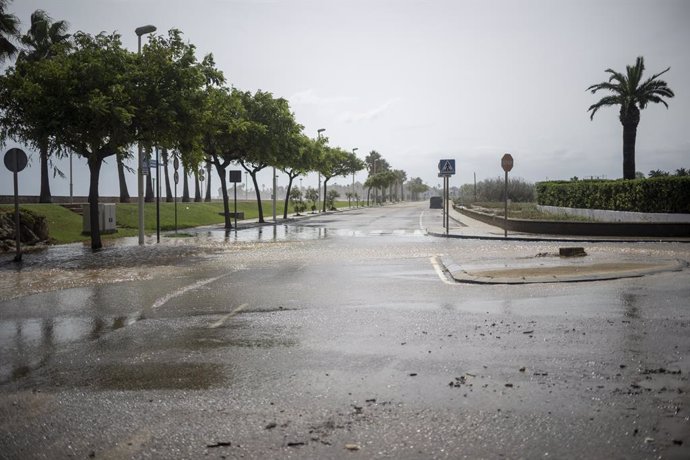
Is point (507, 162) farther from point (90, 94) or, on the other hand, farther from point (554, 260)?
point (90, 94)

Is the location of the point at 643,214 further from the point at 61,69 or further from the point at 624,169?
the point at 61,69

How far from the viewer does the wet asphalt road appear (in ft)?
13.2

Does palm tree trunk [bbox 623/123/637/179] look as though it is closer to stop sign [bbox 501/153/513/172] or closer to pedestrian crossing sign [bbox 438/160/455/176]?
pedestrian crossing sign [bbox 438/160/455/176]

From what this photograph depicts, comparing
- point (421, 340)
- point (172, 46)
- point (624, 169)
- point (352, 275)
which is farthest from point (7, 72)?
point (624, 169)

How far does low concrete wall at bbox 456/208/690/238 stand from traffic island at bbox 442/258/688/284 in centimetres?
927

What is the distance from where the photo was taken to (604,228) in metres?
23.9

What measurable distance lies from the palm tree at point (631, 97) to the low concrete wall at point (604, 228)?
2362 centimetres

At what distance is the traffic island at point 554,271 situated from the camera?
1176 cm

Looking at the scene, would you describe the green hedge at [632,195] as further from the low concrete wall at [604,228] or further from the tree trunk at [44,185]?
the tree trunk at [44,185]

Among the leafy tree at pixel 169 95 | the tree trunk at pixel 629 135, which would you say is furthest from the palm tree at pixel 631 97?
the leafy tree at pixel 169 95

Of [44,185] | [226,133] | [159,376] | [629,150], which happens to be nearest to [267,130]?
[226,133]

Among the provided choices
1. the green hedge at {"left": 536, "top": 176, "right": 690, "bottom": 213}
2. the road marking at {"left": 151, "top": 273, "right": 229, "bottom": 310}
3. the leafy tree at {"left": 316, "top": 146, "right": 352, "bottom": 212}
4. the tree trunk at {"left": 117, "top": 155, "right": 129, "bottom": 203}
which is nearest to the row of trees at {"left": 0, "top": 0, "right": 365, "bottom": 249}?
the road marking at {"left": 151, "top": 273, "right": 229, "bottom": 310}

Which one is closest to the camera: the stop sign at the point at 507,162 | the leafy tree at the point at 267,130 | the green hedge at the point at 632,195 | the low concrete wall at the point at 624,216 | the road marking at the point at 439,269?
the road marking at the point at 439,269

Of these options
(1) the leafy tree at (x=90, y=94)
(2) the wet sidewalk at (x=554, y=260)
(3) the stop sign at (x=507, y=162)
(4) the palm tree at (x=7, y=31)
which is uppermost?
(4) the palm tree at (x=7, y=31)
